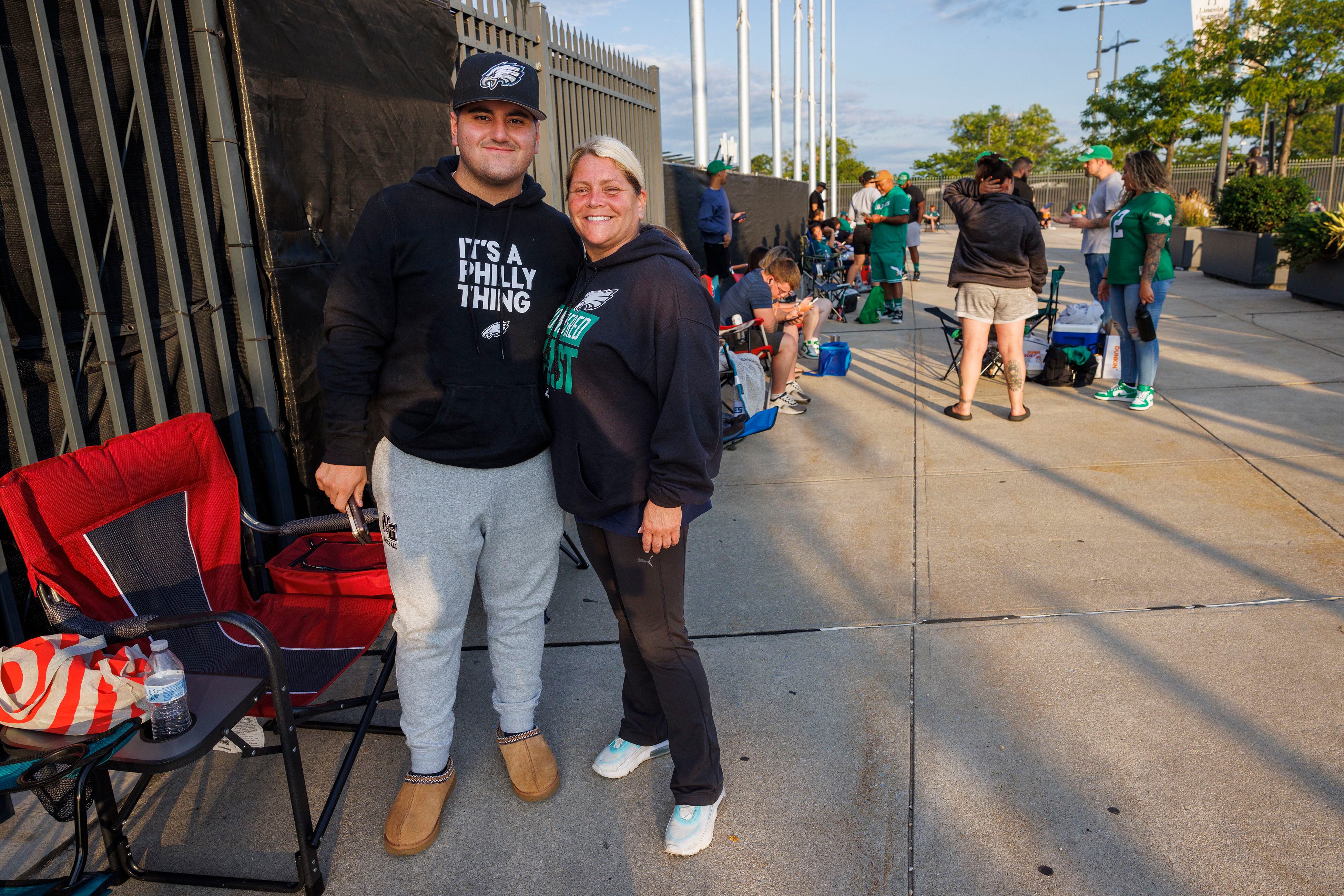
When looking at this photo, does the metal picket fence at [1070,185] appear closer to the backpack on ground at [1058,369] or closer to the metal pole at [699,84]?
the metal pole at [699,84]

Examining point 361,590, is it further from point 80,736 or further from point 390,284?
point 390,284

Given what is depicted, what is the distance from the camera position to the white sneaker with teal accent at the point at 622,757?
2.73m

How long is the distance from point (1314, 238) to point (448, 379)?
1146cm

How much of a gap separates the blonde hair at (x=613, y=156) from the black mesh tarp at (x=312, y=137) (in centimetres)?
177

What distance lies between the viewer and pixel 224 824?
255cm

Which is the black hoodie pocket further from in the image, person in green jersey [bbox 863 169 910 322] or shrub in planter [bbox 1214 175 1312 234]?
shrub in planter [bbox 1214 175 1312 234]

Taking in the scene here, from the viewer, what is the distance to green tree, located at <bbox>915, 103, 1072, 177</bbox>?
205 ft

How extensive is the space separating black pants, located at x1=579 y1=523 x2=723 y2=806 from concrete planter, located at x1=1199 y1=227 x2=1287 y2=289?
12691 millimetres

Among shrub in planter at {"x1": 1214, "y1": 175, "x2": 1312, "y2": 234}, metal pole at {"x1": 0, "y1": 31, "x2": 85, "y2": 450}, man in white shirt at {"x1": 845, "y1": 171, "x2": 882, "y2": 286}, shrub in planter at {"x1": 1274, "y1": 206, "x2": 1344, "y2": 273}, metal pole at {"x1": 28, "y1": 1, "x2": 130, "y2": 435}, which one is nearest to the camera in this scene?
metal pole at {"x1": 0, "y1": 31, "x2": 85, "y2": 450}

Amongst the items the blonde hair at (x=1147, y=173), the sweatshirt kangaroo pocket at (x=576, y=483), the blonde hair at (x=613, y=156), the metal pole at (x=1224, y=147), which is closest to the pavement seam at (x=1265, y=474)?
the blonde hair at (x=1147, y=173)

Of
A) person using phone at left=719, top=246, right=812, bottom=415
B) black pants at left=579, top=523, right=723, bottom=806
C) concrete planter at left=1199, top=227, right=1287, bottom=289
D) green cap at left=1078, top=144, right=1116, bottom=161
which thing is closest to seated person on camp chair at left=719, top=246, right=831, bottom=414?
person using phone at left=719, top=246, right=812, bottom=415

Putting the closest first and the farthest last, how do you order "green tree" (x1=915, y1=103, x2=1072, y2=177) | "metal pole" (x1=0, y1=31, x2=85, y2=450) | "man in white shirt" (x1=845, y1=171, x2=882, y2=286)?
"metal pole" (x1=0, y1=31, x2=85, y2=450) → "man in white shirt" (x1=845, y1=171, x2=882, y2=286) → "green tree" (x1=915, y1=103, x2=1072, y2=177)

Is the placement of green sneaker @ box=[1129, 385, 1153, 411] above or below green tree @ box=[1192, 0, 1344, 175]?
below

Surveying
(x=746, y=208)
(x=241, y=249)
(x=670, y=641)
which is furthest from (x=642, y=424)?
(x=746, y=208)
